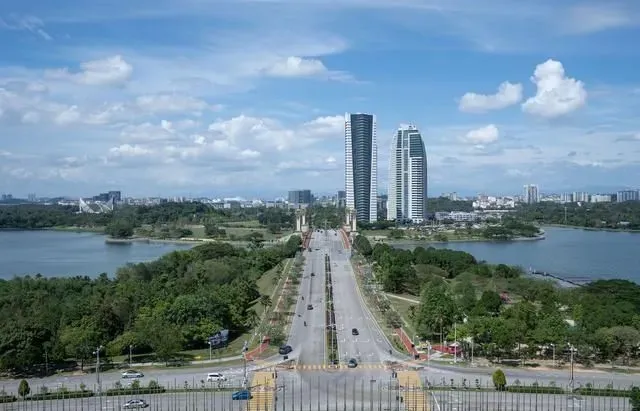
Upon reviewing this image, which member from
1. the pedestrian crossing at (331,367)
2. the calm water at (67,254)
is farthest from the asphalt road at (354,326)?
the calm water at (67,254)

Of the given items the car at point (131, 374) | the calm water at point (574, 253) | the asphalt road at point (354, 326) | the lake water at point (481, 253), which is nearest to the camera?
the car at point (131, 374)

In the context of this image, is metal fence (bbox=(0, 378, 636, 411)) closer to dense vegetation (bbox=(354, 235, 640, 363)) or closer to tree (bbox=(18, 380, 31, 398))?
tree (bbox=(18, 380, 31, 398))

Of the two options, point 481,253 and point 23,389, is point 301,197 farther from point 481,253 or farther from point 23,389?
point 23,389

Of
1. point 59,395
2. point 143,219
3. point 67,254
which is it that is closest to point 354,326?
point 59,395

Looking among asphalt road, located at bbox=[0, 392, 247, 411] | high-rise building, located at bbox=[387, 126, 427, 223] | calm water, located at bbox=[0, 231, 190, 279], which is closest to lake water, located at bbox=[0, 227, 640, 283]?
calm water, located at bbox=[0, 231, 190, 279]

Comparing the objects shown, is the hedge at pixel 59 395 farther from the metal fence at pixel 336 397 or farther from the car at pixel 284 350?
the car at pixel 284 350
